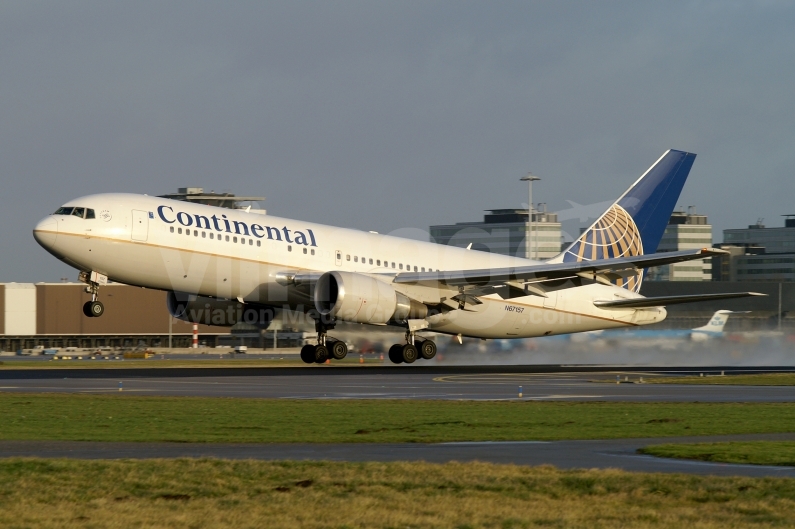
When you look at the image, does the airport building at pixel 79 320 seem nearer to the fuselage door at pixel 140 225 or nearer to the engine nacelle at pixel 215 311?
the engine nacelle at pixel 215 311

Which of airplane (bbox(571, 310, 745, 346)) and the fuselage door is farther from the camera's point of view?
airplane (bbox(571, 310, 745, 346))

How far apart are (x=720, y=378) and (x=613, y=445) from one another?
22.2 meters

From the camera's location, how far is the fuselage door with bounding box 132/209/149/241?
125 feet

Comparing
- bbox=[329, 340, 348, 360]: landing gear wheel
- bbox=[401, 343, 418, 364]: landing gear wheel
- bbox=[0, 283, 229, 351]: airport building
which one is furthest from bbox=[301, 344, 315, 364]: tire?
bbox=[0, 283, 229, 351]: airport building

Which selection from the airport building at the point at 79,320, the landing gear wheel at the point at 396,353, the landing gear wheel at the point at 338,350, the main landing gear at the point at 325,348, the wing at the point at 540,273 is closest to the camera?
the wing at the point at 540,273

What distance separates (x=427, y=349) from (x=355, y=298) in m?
6.04

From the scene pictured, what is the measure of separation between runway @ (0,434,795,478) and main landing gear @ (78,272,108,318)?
2123 cm

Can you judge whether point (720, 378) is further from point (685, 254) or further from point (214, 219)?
point (214, 219)

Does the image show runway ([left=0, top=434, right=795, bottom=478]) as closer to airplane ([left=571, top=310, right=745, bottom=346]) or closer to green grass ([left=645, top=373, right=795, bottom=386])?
green grass ([left=645, top=373, right=795, bottom=386])

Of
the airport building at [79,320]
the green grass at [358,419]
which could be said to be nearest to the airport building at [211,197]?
the airport building at [79,320]

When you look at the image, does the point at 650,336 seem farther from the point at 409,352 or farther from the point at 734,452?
the point at 734,452

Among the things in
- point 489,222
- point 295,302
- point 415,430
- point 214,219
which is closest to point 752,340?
point 295,302

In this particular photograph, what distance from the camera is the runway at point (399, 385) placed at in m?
28.8

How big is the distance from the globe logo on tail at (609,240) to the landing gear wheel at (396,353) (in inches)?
392
